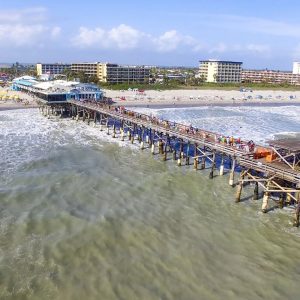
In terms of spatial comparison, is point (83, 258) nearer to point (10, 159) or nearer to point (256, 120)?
point (10, 159)

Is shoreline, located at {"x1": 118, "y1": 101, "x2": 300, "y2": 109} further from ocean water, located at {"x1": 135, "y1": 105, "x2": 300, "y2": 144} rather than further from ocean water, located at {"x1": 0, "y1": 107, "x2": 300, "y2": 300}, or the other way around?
ocean water, located at {"x1": 0, "y1": 107, "x2": 300, "y2": 300}

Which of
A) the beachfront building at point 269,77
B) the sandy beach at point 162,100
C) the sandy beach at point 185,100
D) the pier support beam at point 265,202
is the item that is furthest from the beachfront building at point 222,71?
the pier support beam at point 265,202

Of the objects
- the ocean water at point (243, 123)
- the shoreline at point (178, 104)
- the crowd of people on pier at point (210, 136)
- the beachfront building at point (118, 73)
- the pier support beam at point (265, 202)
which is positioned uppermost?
the beachfront building at point (118, 73)

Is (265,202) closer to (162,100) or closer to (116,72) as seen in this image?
(162,100)

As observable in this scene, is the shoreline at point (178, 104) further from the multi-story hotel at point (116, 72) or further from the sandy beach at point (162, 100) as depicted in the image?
the multi-story hotel at point (116, 72)

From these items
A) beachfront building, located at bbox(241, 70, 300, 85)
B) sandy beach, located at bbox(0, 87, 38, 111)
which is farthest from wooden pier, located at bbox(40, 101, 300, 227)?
beachfront building, located at bbox(241, 70, 300, 85)

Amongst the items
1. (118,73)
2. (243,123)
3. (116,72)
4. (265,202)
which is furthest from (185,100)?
(265,202)
